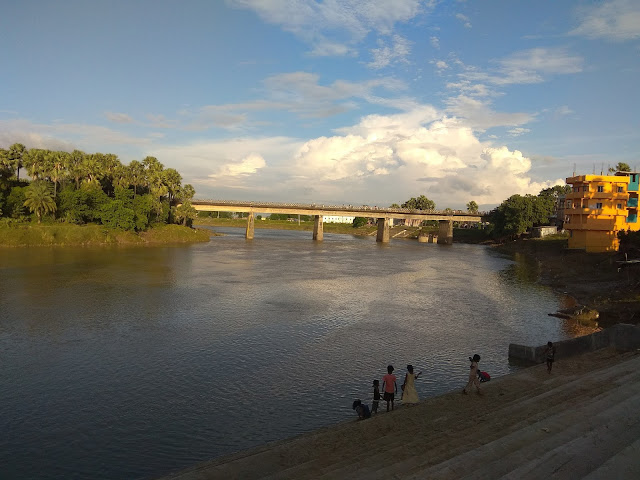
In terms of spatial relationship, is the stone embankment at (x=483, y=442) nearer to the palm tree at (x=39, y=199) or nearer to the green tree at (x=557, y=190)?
the palm tree at (x=39, y=199)

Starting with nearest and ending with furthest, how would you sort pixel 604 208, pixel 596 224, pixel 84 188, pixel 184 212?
pixel 604 208
pixel 596 224
pixel 84 188
pixel 184 212

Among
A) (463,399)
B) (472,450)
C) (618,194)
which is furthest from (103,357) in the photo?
(618,194)

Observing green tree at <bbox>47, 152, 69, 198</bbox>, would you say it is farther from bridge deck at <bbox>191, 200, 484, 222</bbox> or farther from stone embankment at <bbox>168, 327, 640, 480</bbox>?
stone embankment at <bbox>168, 327, 640, 480</bbox>

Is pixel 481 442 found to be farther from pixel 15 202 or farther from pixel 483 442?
pixel 15 202

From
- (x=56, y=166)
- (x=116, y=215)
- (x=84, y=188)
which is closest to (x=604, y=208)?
(x=116, y=215)

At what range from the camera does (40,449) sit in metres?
16.1

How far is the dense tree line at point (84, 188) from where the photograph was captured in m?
89.6

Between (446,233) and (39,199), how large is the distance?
128m

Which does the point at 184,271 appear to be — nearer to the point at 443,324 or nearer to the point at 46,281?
the point at 46,281

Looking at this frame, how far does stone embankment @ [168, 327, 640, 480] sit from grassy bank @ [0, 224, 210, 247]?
8709cm

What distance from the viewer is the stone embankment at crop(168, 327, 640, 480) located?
10.7m

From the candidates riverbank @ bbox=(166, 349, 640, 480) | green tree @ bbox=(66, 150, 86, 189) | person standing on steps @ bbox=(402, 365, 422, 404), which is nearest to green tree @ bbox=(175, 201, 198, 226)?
green tree @ bbox=(66, 150, 86, 189)

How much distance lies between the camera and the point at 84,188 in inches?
3920

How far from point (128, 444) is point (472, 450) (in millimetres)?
12620
